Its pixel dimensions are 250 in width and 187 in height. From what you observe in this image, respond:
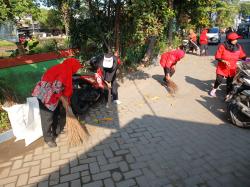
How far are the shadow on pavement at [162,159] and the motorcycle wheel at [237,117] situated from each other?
6.1 inches

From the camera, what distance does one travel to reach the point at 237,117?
530cm

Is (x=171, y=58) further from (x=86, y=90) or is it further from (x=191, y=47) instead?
(x=191, y=47)

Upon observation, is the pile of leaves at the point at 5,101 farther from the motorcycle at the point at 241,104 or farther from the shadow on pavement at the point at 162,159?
the motorcycle at the point at 241,104

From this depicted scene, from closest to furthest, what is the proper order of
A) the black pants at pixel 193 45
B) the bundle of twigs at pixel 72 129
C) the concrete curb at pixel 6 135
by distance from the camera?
the bundle of twigs at pixel 72 129 < the concrete curb at pixel 6 135 < the black pants at pixel 193 45

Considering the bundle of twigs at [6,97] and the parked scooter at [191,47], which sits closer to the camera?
the bundle of twigs at [6,97]

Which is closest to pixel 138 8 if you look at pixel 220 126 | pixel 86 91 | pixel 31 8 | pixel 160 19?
pixel 160 19

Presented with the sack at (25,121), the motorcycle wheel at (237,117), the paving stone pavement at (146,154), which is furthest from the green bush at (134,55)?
the sack at (25,121)

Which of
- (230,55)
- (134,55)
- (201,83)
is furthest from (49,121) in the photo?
(134,55)

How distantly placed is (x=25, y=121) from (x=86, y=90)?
1857 mm

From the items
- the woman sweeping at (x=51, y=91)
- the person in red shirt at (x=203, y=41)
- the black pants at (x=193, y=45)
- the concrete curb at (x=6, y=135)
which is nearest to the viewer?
the woman sweeping at (x=51, y=91)

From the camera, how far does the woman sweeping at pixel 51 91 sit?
14.6 ft

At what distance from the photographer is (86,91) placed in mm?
6246

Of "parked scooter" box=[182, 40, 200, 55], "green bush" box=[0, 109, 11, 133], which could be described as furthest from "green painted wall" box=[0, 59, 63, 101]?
"parked scooter" box=[182, 40, 200, 55]

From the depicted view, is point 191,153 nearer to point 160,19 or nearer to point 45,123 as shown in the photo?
point 45,123
